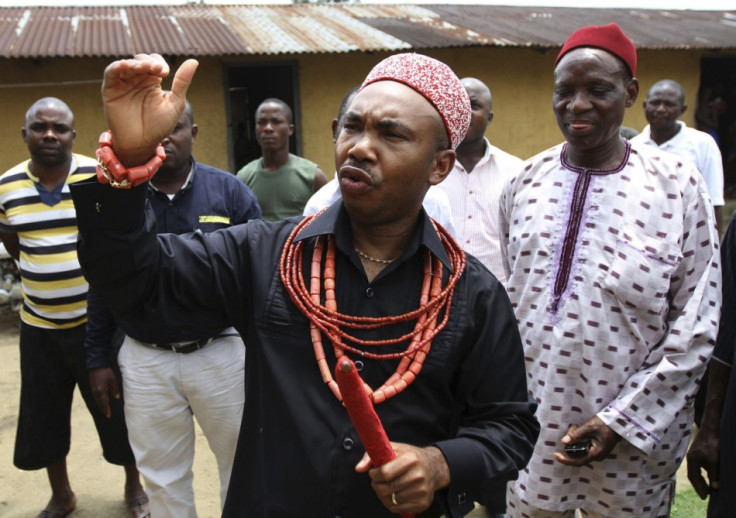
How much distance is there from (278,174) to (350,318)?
12.6 feet

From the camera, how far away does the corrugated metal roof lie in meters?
8.21

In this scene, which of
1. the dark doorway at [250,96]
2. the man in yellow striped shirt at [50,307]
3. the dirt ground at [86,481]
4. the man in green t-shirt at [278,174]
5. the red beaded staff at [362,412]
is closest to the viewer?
the red beaded staff at [362,412]

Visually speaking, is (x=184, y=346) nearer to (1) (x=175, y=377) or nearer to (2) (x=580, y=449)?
(1) (x=175, y=377)

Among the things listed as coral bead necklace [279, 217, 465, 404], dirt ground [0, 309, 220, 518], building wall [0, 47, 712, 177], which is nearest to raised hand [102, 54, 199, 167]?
coral bead necklace [279, 217, 465, 404]

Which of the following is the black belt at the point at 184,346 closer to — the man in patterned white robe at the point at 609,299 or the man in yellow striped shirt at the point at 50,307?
the man in yellow striped shirt at the point at 50,307

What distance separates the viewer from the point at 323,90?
9.30 metres

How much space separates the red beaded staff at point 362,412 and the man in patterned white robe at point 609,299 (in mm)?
1288

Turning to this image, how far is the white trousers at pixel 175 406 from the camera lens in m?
2.97

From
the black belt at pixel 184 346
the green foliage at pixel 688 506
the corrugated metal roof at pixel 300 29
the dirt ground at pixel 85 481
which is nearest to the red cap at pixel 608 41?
the black belt at pixel 184 346

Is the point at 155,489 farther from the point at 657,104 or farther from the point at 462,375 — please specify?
the point at 657,104

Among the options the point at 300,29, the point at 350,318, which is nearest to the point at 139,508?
the point at 350,318

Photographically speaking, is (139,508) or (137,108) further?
(139,508)

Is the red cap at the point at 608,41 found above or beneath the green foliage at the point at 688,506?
above

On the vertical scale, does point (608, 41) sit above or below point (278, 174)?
above
